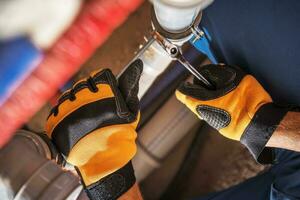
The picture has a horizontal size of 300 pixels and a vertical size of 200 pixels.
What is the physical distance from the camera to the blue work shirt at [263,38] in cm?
96

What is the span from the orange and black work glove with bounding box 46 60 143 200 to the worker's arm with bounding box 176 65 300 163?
17 centimetres

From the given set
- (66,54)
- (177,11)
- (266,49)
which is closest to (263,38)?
(266,49)

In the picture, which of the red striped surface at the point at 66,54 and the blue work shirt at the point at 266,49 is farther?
the blue work shirt at the point at 266,49

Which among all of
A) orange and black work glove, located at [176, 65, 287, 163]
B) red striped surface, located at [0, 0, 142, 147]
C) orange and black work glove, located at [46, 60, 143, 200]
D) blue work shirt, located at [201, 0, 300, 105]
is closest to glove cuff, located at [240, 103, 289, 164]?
orange and black work glove, located at [176, 65, 287, 163]

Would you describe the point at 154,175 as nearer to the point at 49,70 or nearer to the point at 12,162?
the point at 12,162

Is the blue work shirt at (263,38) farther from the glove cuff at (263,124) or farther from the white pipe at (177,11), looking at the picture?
the white pipe at (177,11)

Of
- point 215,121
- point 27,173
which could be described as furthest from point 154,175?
point 27,173

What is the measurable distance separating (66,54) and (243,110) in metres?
0.68

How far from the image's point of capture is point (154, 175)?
154 cm

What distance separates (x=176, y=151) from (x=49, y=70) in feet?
4.07

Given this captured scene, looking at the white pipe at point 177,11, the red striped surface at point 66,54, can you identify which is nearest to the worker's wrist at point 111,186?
the white pipe at point 177,11

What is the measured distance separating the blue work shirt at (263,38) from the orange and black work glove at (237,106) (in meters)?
0.07

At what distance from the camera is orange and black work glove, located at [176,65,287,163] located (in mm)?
925

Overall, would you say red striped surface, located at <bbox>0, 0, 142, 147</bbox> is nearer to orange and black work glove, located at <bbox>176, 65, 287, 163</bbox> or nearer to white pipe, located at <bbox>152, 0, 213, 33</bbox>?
white pipe, located at <bbox>152, 0, 213, 33</bbox>
